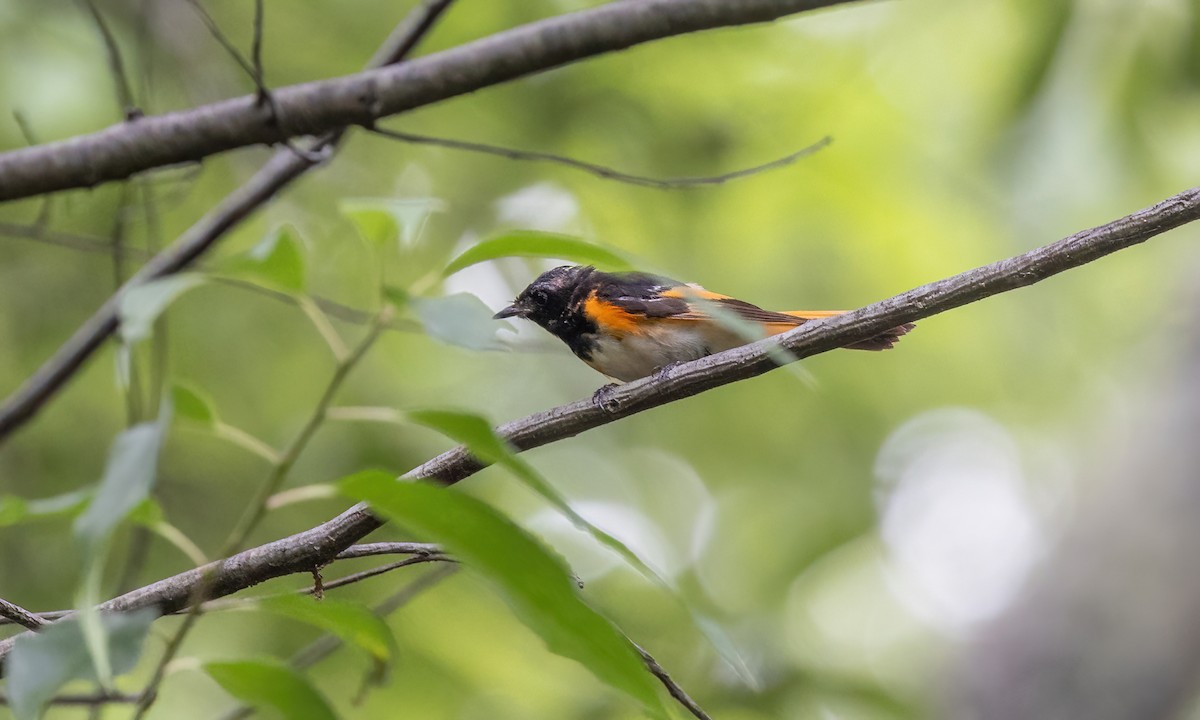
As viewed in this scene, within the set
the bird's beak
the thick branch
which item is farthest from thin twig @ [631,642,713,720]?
the bird's beak

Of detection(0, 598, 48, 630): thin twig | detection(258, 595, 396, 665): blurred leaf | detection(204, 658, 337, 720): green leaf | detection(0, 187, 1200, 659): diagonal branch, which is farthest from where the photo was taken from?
detection(0, 187, 1200, 659): diagonal branch

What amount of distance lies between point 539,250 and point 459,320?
0.27m

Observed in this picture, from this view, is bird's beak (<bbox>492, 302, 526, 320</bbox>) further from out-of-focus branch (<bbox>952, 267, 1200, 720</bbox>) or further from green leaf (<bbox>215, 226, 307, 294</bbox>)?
out-of-focus branch (<bbox>952, 267, 1200, 720</bbox>)

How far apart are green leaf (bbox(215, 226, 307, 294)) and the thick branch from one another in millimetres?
1655

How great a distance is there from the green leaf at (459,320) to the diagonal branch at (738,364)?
636mm

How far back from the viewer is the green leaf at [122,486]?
3.40ft

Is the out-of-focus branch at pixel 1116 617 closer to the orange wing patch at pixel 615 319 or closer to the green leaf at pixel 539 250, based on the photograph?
the orange wing patch at pixel 615 319

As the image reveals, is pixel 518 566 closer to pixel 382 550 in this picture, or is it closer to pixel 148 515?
pixel 148 515

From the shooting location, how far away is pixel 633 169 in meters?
5.20

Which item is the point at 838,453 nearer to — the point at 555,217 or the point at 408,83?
the point at 555,217

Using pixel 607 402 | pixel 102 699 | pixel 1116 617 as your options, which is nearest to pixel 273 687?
pixel 102 699

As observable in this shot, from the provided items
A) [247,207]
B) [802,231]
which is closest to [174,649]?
[247,207]

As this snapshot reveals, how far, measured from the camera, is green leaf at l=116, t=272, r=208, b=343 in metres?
1.04

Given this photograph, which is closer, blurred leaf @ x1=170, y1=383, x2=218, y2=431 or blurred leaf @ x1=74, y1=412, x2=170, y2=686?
blurred leaf @ x1=74, y1=412, x2=170, y2=686
